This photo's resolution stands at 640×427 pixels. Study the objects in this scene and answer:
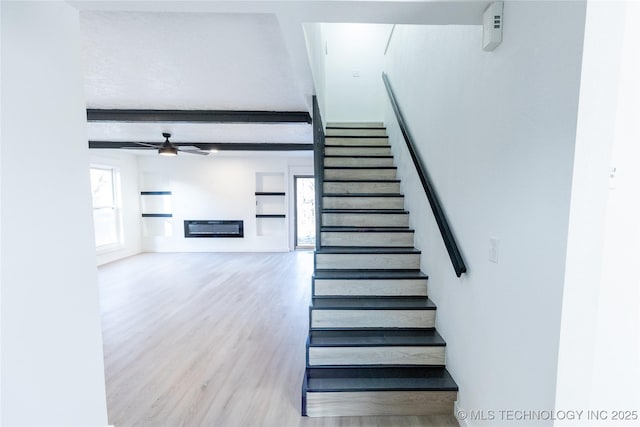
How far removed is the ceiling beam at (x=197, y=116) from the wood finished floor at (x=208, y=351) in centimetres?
237

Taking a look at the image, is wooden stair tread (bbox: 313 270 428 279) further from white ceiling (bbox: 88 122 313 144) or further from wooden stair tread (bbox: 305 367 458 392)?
white ceiling (bbox: 88 122 313 144)

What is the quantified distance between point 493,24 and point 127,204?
8241 millimetres

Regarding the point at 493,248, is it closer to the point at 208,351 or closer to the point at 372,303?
the point at 372,303

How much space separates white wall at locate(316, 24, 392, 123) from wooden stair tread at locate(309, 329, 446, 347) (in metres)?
4.40

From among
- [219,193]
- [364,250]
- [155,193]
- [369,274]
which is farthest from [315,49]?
[155,193]

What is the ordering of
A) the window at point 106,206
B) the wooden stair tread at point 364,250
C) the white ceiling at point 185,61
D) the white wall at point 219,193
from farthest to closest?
1. the white wall at point 219,193
2. the window at point 106,206
3. the wooden stair tread at point 364,250
4. the white ceiling at point 185,61

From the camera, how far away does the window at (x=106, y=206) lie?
664 cm

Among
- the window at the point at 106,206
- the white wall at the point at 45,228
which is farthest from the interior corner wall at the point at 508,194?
the window at the point at 106,206

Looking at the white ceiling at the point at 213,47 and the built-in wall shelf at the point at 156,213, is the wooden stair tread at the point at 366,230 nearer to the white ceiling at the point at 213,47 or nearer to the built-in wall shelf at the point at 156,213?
the white ceiling at the point at 213,47

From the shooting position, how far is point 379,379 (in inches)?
81.8

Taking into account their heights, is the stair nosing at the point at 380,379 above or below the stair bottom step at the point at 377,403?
above

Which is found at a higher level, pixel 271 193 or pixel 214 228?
pixel 271 193

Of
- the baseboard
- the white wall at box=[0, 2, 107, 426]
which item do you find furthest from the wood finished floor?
the white wall at box=[0, 2, 107, 426]

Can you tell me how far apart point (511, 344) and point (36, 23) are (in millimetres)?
2177
